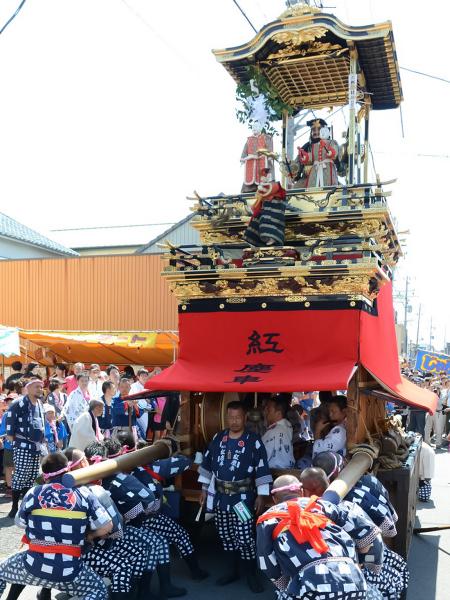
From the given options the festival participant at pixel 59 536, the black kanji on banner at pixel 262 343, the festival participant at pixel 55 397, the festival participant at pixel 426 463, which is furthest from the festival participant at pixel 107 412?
the festival participant at pixel 59 536

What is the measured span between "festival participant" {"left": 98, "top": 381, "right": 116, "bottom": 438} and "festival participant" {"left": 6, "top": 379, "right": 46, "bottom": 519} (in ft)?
4.11

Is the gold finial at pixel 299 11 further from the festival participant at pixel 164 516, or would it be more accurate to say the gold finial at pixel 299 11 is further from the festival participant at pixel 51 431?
the festival participant at pixel 51 431

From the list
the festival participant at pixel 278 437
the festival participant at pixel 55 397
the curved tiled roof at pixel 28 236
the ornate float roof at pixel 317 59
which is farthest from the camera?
the curved tiled roof at pixel 28 236

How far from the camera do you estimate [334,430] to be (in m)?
5.95

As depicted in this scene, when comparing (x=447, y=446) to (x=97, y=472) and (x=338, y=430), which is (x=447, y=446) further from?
(x=97, y=472)

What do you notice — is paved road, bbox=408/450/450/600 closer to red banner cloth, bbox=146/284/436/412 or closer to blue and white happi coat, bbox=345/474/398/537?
blue and white happi coat, bbox=345/474/398/537

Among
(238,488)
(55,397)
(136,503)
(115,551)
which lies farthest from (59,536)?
(55,397)

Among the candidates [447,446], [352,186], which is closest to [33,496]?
[352,186]

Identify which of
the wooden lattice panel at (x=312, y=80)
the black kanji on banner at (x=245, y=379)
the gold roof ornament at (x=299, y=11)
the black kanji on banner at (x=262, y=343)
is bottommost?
the black kanji on banner at (x=245, y=379)

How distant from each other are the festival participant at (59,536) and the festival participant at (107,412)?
4.57 m

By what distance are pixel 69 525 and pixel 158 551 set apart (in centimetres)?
114

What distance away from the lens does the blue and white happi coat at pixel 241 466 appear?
5492mm

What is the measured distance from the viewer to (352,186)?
650 cm

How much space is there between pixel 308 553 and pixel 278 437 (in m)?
2.73
